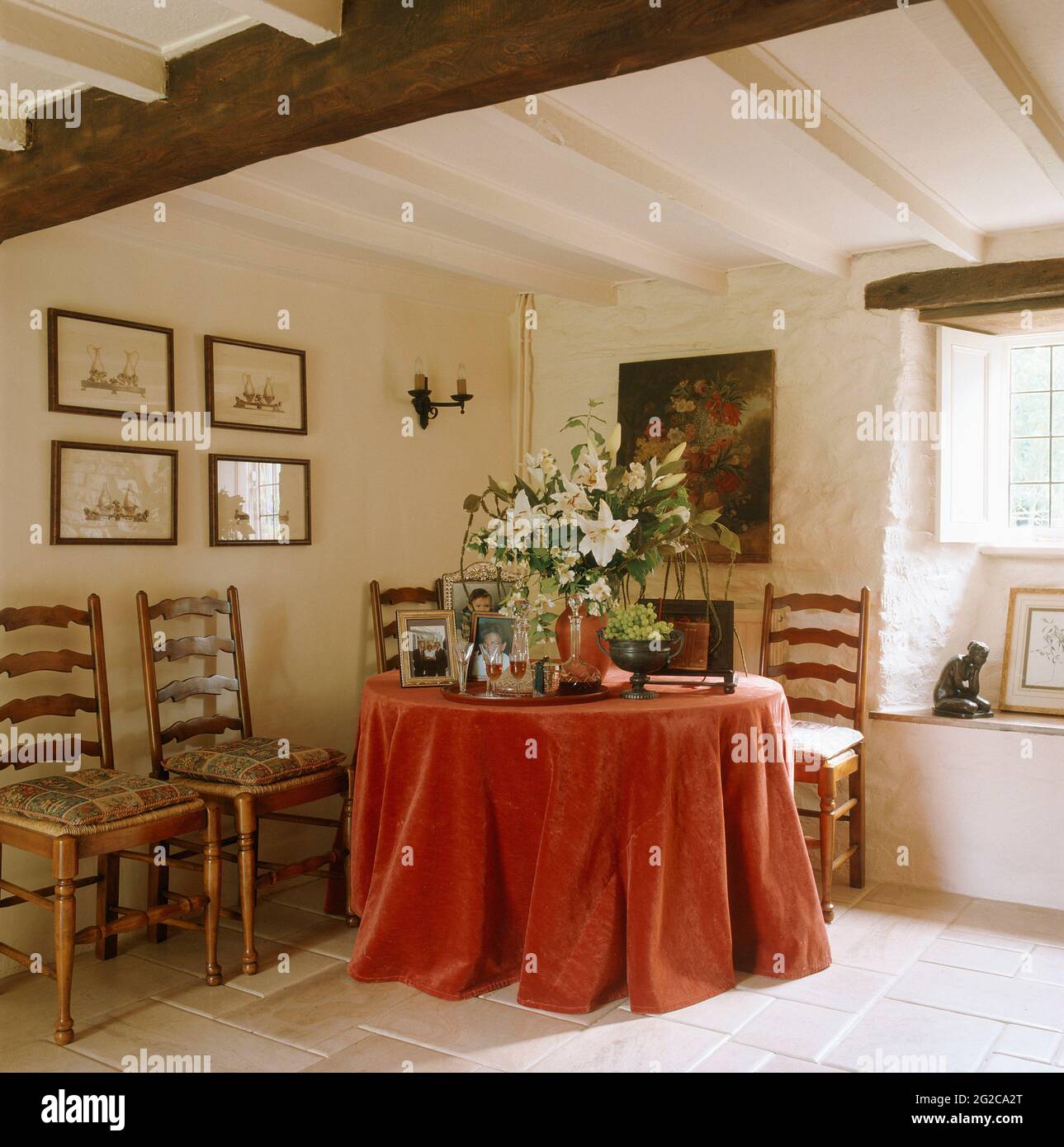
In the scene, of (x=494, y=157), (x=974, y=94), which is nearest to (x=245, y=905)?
(x=494, y=157)

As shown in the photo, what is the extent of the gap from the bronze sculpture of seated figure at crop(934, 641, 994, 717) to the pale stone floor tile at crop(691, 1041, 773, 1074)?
6.41 ft

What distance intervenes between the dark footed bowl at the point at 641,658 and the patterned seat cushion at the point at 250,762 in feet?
3.68

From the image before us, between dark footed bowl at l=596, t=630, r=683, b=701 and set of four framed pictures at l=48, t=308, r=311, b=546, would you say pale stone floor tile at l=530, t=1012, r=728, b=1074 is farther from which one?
set of four framed pictures at l=48, t=308, r=311, b=546

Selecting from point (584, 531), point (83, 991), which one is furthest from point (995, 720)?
point (83, 991)

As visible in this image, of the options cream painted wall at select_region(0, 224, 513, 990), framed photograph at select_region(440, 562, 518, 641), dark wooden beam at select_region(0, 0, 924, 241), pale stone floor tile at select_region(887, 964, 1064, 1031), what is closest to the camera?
dark wooden beam at select_region(0, 0, 924, 241)

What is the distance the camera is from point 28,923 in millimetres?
3504

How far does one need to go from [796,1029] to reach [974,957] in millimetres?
928

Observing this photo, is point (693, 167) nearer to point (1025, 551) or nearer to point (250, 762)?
point (1025, 551)

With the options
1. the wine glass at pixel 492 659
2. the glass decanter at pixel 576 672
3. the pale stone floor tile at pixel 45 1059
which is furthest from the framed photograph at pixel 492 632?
the pale stone floor tile at pixel 45 1059

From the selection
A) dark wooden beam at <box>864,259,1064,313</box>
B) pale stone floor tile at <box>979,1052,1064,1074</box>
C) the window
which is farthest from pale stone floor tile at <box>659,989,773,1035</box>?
dark wooden beam at <box>864,259,1064,313</box>

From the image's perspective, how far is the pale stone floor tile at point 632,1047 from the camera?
2.76m

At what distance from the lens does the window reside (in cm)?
458

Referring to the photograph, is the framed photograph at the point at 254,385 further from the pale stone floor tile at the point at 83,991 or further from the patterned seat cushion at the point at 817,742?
A: the patterned seat cushion at the point at 817,742

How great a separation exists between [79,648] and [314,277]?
177cm
